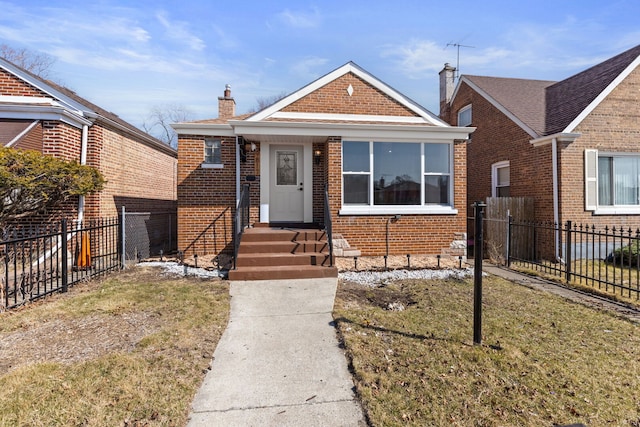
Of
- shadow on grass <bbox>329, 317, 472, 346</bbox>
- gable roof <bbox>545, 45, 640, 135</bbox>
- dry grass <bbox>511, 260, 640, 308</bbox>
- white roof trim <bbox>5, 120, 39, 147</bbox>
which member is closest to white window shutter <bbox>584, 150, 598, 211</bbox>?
gable roof <bbox>545, 45, 640, 135</bbox>

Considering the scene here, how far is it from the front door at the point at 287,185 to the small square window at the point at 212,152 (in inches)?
64.1

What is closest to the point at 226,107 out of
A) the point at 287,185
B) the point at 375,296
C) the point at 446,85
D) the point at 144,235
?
the point at 287,185

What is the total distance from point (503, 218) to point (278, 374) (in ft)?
29.8

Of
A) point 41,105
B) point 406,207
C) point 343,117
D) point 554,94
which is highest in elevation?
point 554,94

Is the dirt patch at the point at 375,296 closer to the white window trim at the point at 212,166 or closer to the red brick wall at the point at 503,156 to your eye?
the white window trim at the point at 212,166

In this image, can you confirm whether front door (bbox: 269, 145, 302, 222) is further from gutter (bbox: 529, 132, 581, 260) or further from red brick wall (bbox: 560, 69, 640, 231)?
red brick wall (bbox: 560, 69, 640, 231)

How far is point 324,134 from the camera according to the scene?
8484mm

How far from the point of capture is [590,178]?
364 inches

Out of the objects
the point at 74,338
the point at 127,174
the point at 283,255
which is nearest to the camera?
the point at 74,338

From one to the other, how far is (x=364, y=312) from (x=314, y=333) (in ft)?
3.18

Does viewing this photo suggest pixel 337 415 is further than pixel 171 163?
No

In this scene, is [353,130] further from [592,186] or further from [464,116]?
[464,116]

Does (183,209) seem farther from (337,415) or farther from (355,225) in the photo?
(337,415)

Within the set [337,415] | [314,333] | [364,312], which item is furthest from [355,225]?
[337,415]
